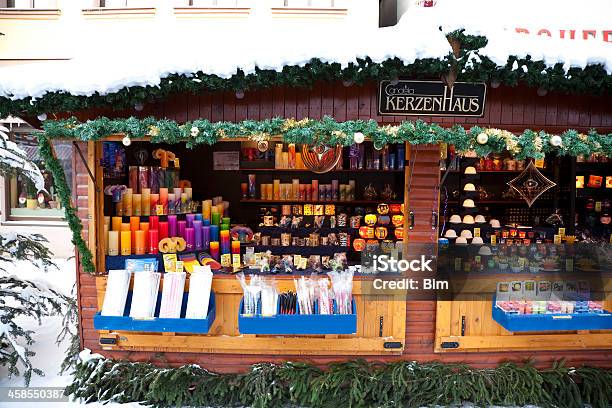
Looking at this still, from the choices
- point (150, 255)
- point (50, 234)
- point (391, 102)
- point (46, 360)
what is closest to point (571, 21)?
point (391, 102)

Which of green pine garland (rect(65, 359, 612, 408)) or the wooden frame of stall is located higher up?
the wooden frame of stall

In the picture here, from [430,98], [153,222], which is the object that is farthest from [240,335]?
[430,98]

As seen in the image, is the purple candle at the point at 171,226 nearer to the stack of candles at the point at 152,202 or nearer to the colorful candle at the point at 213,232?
the stack of candles at the point at 152,202

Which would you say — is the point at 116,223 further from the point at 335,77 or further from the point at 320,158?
the point at 335,77

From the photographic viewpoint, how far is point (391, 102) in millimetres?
4523

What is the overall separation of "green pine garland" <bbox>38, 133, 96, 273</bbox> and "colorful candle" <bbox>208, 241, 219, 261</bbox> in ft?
4.51

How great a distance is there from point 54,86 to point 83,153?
79 centimetres

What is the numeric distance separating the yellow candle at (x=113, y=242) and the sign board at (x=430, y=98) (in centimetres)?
305

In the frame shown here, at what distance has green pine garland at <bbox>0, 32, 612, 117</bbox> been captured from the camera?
3996 millimetres

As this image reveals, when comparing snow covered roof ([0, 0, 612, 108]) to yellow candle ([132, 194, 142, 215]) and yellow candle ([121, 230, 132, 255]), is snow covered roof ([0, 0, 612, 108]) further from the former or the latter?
yellow candle ([121, 230, 132, 255])

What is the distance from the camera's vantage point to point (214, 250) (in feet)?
18.3

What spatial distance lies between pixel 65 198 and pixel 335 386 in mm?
3175

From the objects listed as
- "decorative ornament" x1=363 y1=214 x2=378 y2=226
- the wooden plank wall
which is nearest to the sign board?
the wooden plank wall

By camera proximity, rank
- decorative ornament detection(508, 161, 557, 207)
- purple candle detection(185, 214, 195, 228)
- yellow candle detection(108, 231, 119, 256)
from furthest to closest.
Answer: decorative ornament detection(508, 161, 557, 207) < purple candle detection(185, 214, 195, 228) < yellow candle detection(108, 231, 119, 256)
